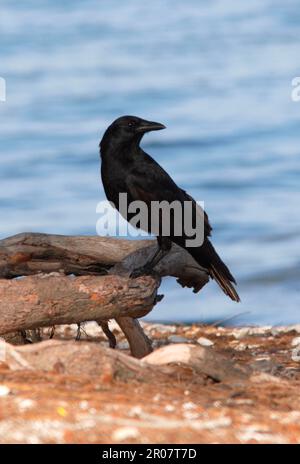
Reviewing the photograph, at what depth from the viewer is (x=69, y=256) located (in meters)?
7.73

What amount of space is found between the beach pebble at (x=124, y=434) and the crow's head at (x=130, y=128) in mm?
3728

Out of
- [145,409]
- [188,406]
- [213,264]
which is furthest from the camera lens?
[213,264]

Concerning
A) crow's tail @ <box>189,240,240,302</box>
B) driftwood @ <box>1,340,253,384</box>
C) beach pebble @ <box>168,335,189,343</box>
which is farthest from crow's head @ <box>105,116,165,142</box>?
driftwood @ <box>1,340,253,384</box>

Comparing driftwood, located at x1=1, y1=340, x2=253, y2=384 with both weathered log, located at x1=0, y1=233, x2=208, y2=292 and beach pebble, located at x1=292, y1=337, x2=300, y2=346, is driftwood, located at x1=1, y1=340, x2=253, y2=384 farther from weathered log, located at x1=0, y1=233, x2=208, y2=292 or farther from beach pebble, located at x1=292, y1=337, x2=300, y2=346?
beach pebble, located at x1=292, y1=337, x2=300, y2=346

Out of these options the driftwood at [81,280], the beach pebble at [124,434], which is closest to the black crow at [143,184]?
the driftwood at [81,280]

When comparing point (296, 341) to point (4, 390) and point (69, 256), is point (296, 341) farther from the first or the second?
point (4, 390)

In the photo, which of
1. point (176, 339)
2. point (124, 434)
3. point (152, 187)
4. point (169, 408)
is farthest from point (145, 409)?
point (176, 339)

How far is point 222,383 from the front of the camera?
5949 millimetres

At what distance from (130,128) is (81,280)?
5.77 feet

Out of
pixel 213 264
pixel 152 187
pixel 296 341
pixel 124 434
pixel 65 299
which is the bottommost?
pixel 124 434

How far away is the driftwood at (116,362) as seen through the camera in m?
5.73

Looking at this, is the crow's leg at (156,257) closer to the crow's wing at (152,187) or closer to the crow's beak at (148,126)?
Result: the crow's wing at (152,187)
